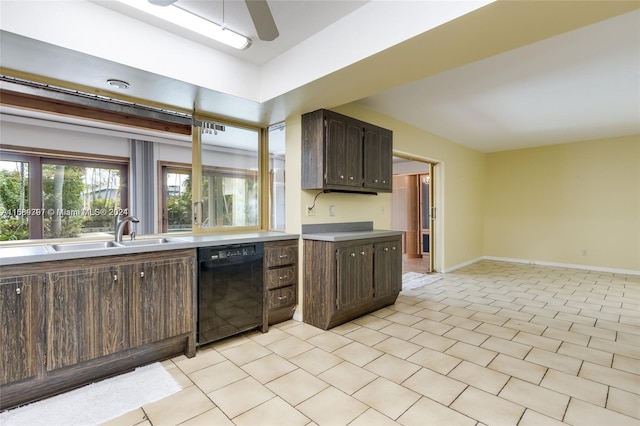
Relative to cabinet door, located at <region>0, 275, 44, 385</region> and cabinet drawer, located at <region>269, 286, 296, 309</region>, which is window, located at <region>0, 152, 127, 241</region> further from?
cabinet drawer, located at <region>269, 286, 296, 309</region>

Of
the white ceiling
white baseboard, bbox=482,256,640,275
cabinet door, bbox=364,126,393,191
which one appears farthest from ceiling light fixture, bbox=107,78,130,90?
white baseboard, bbox=482,256,640,275

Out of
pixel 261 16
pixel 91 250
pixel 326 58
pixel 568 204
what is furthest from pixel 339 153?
pixel 568 204

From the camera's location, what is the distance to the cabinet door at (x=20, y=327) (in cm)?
179

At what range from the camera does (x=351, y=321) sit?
337 centimetres

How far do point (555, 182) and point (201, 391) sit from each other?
24.7ft

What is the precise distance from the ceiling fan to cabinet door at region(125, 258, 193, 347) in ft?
5.75

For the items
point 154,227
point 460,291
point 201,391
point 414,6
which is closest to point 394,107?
point 414,6

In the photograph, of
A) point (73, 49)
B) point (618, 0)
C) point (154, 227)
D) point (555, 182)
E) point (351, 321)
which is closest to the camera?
point (618, 0)

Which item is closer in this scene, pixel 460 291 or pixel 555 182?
pixel 460 291

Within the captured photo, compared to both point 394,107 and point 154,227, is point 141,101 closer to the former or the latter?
point 154,227

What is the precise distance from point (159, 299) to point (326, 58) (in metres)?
2.29

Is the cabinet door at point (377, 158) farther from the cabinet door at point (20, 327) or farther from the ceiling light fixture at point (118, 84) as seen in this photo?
the cabinet door at point (20, 327)

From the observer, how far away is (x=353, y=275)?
3.23m

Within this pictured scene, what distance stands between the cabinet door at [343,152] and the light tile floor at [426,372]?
1.60 m
